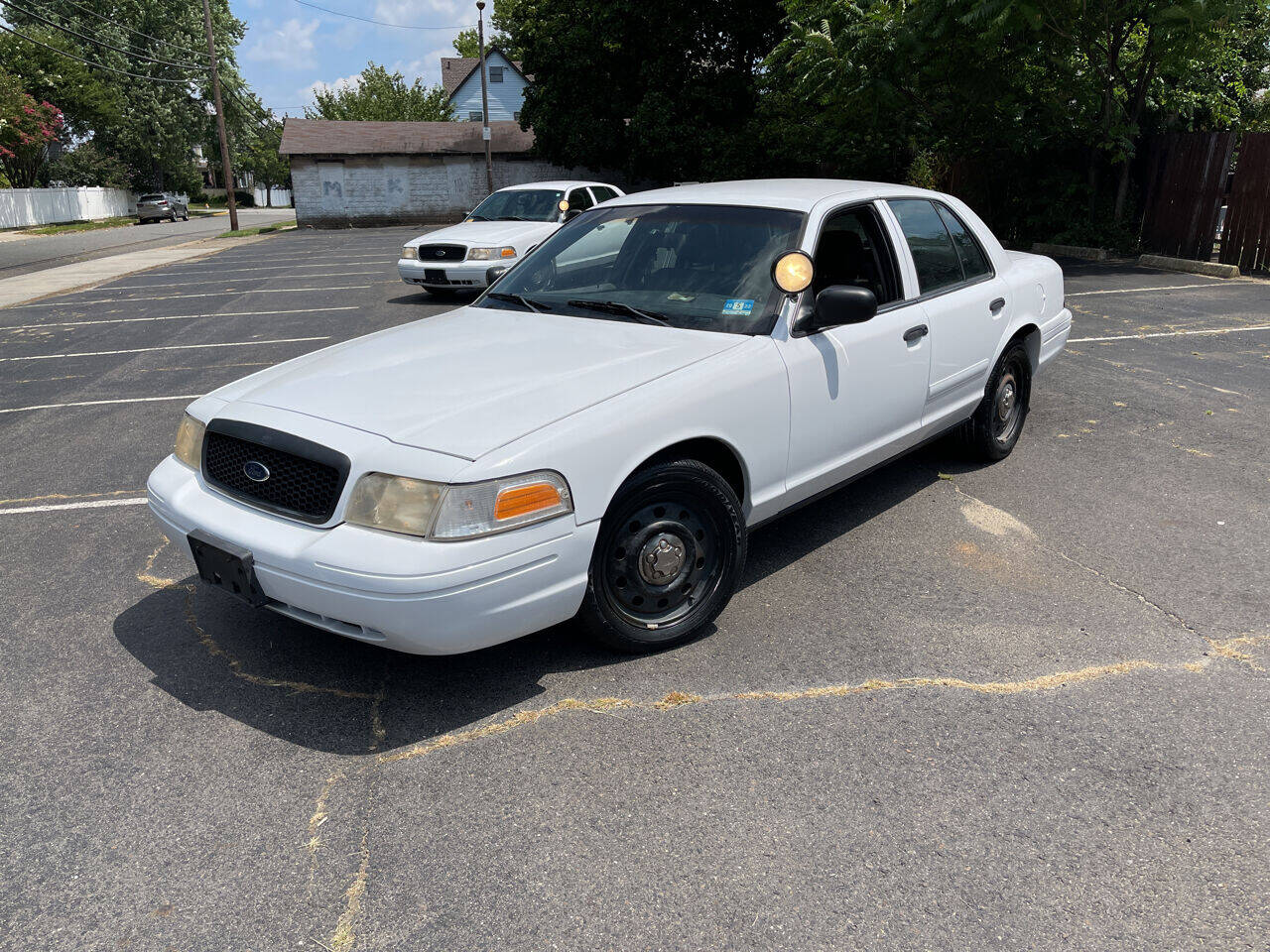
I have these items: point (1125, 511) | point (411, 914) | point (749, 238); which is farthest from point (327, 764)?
point (1125, 511)

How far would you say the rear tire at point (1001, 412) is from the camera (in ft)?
17.4

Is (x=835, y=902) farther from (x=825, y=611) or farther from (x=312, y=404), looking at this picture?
(x=312, y=404)

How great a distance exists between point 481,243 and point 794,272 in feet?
31.5

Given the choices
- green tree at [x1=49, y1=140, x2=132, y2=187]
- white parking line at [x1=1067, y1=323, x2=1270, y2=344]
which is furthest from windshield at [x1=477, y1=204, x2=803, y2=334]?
green tree at [x1=49, y1=140, x2=132, y2=187]

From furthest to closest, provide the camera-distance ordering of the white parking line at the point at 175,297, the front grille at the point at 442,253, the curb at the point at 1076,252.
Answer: the curb at the point at 1076,252, the white parking line at the point at 175,297, the front grille at the point at 442,253

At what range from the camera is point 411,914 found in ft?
7.59

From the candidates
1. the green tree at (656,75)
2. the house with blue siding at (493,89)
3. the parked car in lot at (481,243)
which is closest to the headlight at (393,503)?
the parked car in lot at (481,243)

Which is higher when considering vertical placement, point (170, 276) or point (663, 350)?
point (663, 350)

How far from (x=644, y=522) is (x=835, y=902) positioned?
1.42m

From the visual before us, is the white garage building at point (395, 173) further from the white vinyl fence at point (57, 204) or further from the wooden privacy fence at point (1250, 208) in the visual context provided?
the wooden privacy fence at point (1250, 208)

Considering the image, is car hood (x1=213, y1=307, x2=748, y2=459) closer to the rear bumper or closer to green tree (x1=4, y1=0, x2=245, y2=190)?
the rear bumper

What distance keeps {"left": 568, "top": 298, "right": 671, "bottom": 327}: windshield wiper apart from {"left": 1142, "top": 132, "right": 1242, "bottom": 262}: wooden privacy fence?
15262mm

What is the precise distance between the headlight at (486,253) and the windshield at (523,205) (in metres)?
1.52

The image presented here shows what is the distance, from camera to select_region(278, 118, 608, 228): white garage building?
40.9 metres
